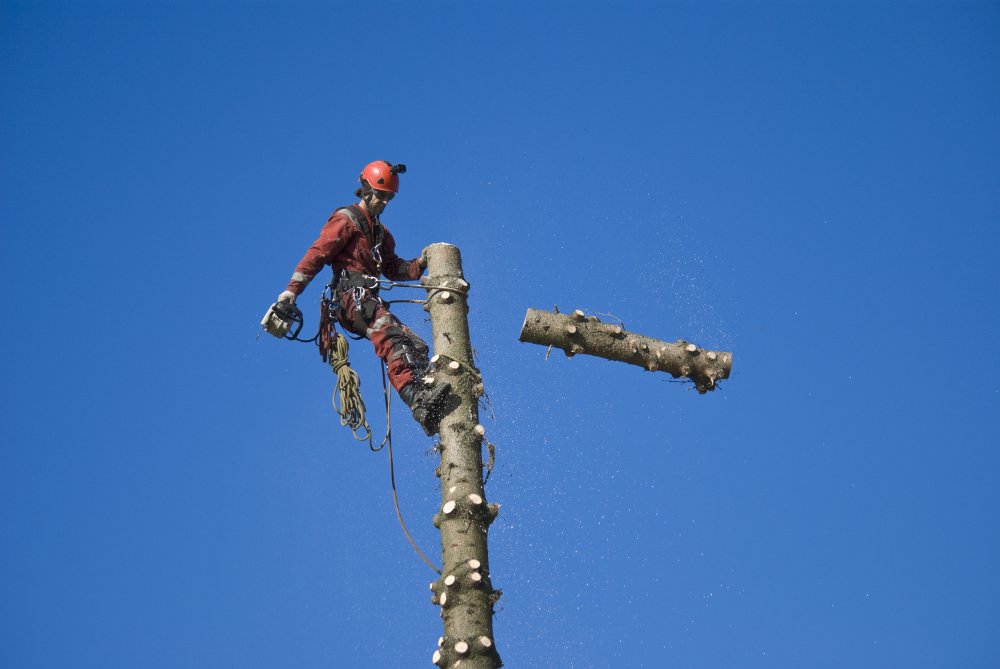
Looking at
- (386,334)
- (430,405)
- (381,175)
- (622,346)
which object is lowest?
(430,405)

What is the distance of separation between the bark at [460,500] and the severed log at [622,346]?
17.8 inches

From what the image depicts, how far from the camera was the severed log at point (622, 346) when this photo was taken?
6.12m

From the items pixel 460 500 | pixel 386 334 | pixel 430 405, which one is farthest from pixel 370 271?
pixel 460 500

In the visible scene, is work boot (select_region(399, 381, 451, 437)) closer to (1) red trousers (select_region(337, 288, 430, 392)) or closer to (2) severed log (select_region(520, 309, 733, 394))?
(1) red trousers (select_region(337, 288, 430, 392))

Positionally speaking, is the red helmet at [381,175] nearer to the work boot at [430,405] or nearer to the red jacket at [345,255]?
the red jacket at [345,255]

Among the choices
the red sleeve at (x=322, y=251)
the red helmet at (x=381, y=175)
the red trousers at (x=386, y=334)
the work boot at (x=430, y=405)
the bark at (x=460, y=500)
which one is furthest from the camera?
the red helmet at (x=381, y=175)

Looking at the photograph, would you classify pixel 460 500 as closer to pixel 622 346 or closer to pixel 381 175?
pixel 622 346

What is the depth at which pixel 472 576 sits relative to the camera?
5.30 metres

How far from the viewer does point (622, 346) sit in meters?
6.25

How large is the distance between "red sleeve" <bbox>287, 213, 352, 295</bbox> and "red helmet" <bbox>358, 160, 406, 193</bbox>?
0.30 m

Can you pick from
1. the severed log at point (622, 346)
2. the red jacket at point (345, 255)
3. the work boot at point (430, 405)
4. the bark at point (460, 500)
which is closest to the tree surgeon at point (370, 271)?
the red jacket at point (345, 255)

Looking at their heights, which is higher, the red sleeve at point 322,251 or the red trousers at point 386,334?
the red sleeve at point 322,251

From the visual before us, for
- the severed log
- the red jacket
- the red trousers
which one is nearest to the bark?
the red trousers

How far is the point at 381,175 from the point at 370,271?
2.07 feet
